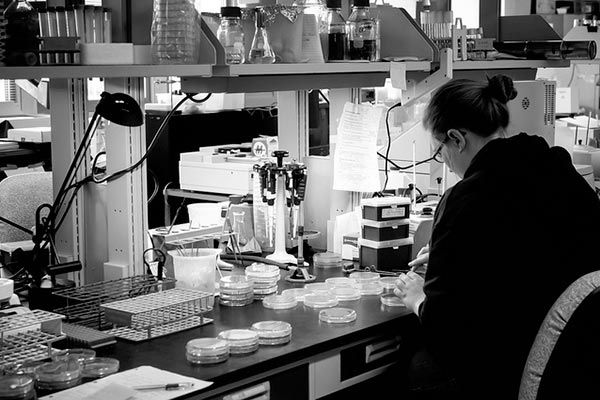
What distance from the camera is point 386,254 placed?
2895 millimetres

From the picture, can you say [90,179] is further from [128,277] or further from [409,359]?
[409,359]

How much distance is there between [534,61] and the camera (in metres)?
3.69

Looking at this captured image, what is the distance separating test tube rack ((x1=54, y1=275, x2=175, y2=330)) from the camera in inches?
87.0

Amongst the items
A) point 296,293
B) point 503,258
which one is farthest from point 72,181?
point 503,258

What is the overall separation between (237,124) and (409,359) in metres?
3.75

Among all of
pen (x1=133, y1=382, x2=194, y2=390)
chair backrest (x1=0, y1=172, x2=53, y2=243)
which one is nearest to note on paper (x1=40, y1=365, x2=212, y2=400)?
pen (x1=133, y1=382, x2=194, y2=390)

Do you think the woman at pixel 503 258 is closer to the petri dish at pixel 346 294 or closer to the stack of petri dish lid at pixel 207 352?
the petri dish at pixel 346 294

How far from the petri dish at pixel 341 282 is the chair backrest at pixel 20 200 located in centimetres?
176

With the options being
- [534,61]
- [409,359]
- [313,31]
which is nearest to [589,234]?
[409,359]

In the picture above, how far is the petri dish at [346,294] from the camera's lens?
8.29 feet

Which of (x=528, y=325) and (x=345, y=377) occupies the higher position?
(x=528, y=325)

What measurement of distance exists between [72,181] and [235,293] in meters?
0.59

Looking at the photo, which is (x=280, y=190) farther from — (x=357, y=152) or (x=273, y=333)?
(x=273, y=333)

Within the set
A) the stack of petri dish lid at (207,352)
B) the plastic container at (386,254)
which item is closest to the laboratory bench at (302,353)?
the stack of petri dish lid at (207,352)
